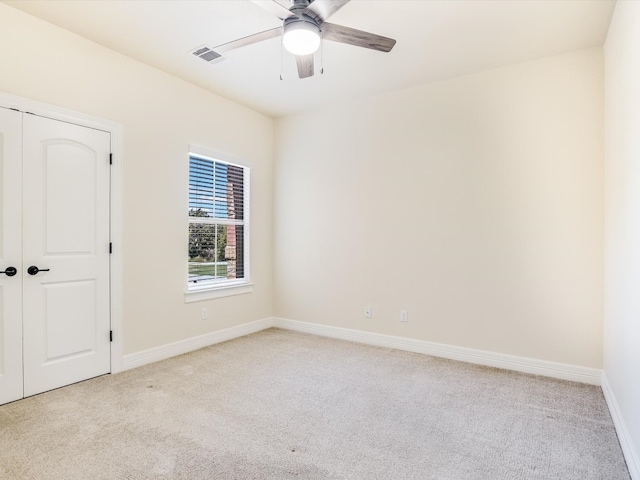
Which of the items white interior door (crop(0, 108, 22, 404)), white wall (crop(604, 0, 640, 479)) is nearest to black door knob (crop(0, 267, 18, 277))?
white interior door (crop(0, 108, 22, 404))

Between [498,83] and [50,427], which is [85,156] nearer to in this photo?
[50,427]

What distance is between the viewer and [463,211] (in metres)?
3.68

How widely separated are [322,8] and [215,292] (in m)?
3.14

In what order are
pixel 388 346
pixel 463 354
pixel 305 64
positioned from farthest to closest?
pixel 388 346, pixel 463 354, pixel 305 64

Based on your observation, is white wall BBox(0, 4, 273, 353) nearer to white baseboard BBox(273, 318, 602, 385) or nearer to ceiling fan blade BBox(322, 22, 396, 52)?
white baseboard BBox(273, 318, 602, 385)

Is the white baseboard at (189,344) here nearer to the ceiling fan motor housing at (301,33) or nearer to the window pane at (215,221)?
the window pane at (215,221)

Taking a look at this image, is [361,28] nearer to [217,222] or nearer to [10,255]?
[217,222]

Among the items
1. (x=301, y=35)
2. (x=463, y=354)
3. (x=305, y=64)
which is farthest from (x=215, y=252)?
(x=463, y=354)

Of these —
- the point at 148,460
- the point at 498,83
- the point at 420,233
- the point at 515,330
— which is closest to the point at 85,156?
the point at 148,460

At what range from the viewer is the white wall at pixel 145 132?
280cm

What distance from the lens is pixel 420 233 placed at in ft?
12.9

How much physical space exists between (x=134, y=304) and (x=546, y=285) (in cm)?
380

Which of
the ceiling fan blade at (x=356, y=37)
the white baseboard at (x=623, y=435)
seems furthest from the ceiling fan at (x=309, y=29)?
the white baseboard at (x=623, y=435)

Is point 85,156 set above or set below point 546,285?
above
